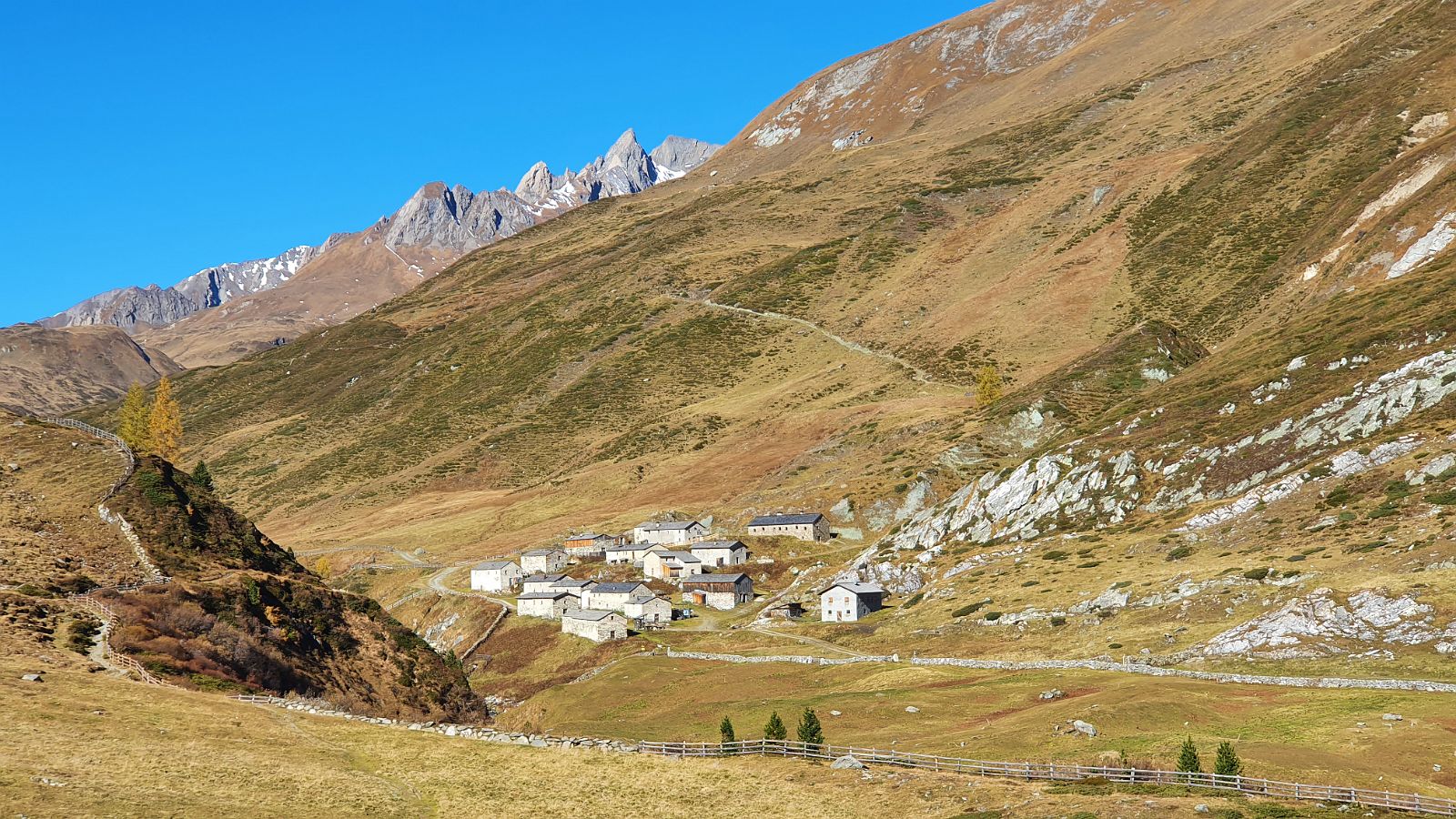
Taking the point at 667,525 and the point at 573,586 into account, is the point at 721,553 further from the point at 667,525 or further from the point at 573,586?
the point at 573,586

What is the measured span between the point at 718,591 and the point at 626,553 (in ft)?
68.2

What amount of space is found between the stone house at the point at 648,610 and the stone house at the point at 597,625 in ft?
11.1

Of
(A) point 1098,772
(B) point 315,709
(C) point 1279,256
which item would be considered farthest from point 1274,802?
(C) point 1279,256

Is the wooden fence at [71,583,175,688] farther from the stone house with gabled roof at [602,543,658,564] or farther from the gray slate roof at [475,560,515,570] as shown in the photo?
the stone house with gabled roof at [602,543,658,564]

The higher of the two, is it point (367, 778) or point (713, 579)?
point (713, 579)

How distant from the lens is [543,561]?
480 ft

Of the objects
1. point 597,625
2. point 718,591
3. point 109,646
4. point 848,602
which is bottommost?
point 109,646

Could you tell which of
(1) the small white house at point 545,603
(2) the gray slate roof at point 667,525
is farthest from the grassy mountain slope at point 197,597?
(2) the gray slate roof at point 667,525

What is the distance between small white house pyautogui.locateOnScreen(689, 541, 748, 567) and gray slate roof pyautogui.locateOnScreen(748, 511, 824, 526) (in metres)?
7.63

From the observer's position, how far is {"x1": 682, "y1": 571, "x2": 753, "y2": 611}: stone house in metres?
128

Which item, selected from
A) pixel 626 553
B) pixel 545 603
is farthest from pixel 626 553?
pixel 545 603

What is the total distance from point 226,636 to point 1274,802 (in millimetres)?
57193

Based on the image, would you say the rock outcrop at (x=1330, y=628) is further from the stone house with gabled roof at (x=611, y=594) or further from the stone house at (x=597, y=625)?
the stone house with gabled roof at (x=611, y=594)

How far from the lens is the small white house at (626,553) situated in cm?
14425
